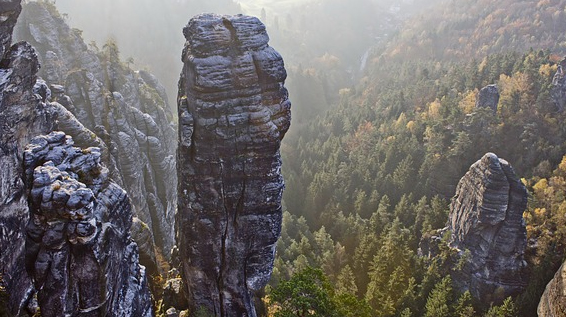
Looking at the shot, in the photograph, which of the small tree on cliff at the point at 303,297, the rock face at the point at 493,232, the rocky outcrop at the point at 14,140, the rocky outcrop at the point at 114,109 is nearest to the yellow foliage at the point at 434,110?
the rock face at the point at 493,232

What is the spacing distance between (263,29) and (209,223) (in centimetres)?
1129

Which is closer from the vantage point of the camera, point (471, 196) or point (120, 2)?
point (471, 196)

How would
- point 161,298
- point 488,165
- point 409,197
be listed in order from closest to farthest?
point 161,298
point 488,165
point 409,197

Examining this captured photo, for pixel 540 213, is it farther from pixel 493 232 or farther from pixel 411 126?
pixel 411 126

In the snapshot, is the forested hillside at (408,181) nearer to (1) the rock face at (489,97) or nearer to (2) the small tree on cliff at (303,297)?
(2) the small tree on cliff at (303,297)

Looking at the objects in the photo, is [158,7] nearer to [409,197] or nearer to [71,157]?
[409,197]

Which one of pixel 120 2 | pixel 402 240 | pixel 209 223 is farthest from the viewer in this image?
pixel 120 2

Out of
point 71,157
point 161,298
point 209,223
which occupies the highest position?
point 71,157

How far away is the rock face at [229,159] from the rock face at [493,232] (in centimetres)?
2608

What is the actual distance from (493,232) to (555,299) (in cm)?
873

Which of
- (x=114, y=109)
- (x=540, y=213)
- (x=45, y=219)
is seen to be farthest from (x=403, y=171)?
(x=45, y=219)

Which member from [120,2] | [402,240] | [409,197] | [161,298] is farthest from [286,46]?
[161,298]

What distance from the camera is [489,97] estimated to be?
219ft

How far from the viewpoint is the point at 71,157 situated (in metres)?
18.6
